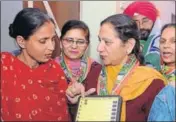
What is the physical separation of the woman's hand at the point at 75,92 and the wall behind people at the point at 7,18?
27.2 inches

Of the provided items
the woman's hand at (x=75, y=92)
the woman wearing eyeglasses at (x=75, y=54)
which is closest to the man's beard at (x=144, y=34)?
the woman wearing eyeglasses at (x=75, y=54)

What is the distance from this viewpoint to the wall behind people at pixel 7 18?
1806 millimetres

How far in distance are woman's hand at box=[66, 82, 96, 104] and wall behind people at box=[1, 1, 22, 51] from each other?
2.27 feet

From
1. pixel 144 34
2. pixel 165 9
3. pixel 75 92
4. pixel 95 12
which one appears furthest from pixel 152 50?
pixel 165 9

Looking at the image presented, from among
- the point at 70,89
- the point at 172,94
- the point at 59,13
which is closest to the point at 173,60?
the point at 172,94

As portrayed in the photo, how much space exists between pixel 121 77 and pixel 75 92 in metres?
0.17

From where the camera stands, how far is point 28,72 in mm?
1230

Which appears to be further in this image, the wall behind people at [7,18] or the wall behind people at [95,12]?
the wall behind people at [95,12]

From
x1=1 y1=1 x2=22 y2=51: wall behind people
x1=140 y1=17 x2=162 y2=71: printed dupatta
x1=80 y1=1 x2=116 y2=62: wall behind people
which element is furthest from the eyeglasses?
x1=80 y1=1 x2=116 y2=62: wall behind people

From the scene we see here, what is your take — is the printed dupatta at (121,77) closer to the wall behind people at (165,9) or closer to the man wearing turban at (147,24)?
the man wearing turban at (147,24)

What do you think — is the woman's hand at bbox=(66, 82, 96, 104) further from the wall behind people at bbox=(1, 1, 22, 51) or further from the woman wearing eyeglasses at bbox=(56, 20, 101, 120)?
the wall behind people at bbox=(1, 1, 22, 51)

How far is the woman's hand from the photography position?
1.16 metres

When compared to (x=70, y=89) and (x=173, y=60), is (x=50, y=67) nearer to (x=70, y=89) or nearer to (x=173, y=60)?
(x=70, y=89)

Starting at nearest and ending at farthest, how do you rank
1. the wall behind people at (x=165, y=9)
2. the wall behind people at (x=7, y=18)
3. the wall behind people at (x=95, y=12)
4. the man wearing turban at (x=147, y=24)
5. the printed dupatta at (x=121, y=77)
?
the printed dupatta at (x=121, y=77) < the man wearing turban at (x=147, y=24) < the wall behind people at (x=7, y=18) < the wall behind people at (x=95, y=12) < the wall behind people at (x=165, y=9)
